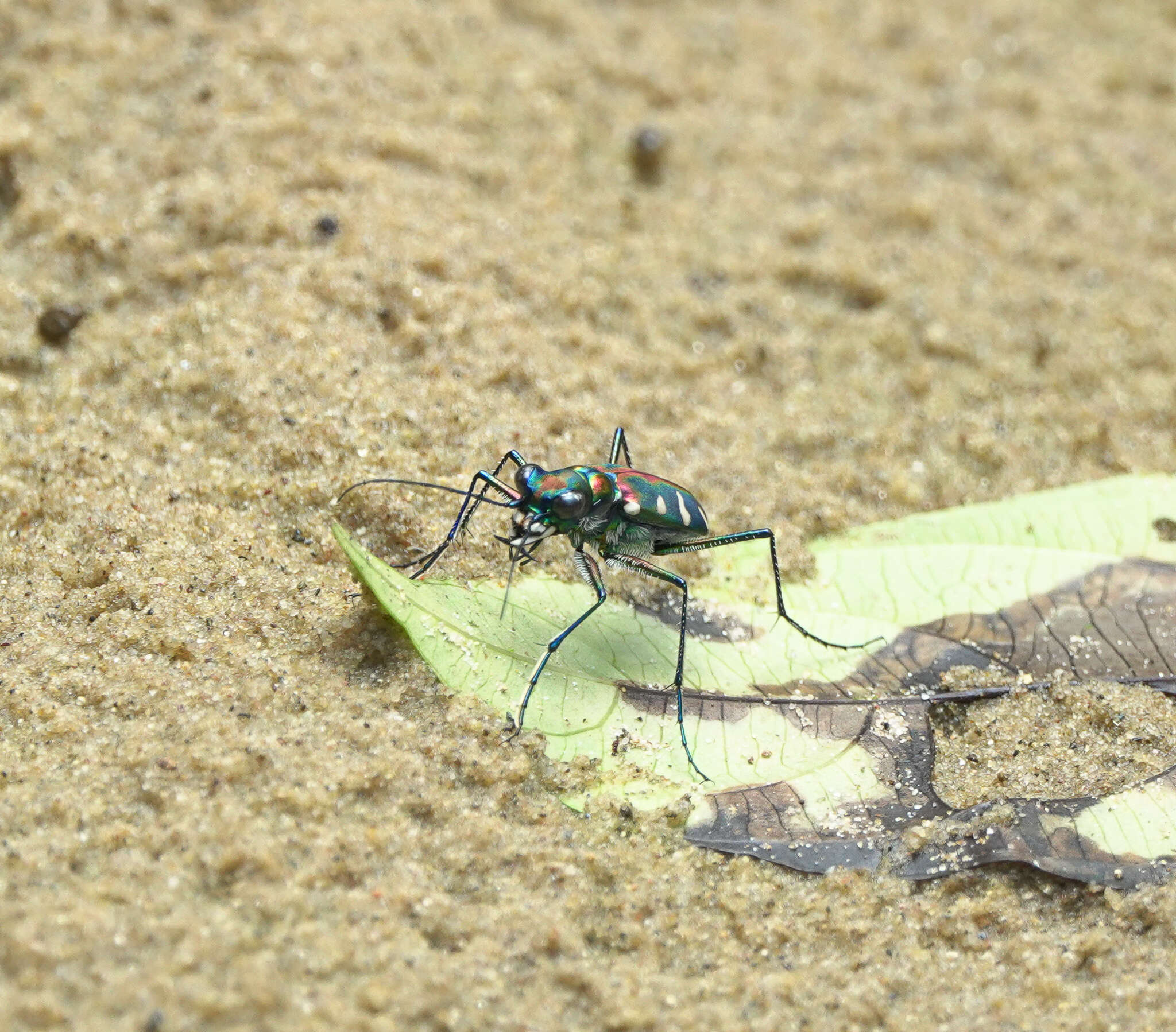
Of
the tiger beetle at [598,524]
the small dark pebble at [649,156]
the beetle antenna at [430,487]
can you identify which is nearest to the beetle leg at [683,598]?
the tiger beetle at [598,524]

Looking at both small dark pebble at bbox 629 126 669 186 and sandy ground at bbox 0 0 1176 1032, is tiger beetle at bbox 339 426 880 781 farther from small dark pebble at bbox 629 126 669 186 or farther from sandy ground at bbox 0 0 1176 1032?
small dark pebble at bbox 629 126 669 186

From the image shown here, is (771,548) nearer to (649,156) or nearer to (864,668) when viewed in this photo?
(864,668)

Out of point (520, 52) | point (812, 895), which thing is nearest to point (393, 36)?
point (520, 52)

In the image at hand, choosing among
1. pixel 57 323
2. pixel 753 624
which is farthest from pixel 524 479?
pixel 57 323

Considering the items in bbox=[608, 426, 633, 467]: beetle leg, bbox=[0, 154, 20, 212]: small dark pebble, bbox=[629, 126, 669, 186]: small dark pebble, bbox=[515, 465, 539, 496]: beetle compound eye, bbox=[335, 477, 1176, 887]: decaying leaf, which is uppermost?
bbox=[629, 126, 669, 186]: small dark pebble

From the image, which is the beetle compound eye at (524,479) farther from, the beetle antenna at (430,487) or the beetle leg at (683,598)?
the beetle leg at (683,598)

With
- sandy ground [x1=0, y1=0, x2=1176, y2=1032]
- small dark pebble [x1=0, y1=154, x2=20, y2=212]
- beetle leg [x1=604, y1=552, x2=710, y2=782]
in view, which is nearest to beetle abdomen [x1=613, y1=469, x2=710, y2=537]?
beetle leg [x1=604, y1=552, x2=710, y2=782]
